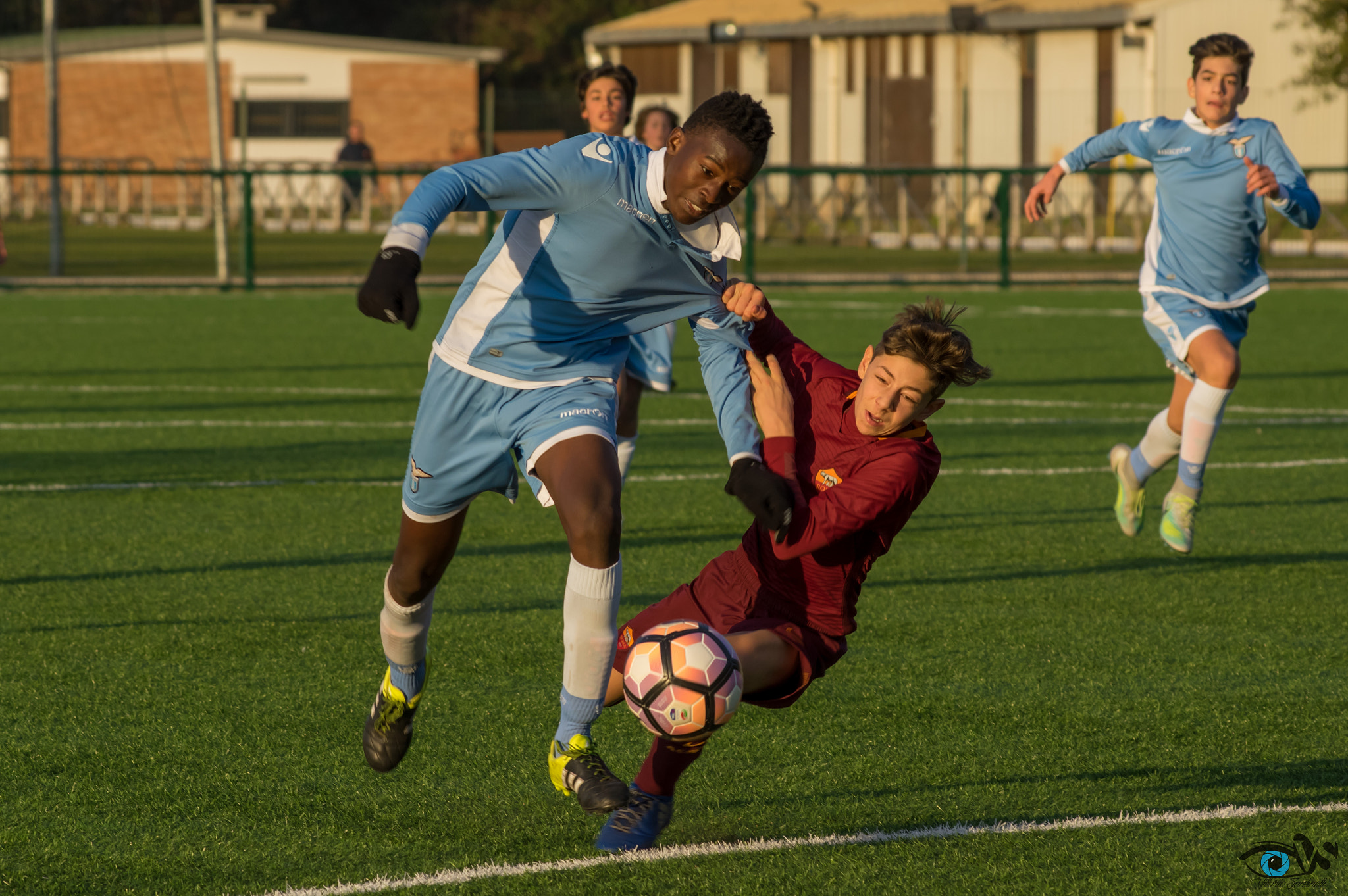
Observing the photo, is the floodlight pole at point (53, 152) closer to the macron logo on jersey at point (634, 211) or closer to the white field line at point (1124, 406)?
the white field line at point (1124, 406)

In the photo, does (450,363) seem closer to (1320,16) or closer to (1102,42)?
(1320,16)

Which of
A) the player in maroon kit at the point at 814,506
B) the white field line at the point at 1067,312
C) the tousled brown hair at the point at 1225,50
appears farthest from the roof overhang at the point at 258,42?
the player in maroon kit at the point at 814,506

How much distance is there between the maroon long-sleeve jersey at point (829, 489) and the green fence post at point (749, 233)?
16.8m

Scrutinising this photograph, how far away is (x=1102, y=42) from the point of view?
106 feet

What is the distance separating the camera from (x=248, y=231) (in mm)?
21906

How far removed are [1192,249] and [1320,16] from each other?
23.0m

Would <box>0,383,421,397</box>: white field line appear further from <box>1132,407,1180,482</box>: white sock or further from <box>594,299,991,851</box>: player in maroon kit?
<box>594,299,991,851</box>: player in maroon kit

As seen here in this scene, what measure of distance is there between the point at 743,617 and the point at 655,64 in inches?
1415

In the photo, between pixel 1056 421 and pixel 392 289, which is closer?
pixel 392 289

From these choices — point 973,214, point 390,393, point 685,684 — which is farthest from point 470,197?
point 973,214

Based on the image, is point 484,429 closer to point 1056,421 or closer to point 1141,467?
point 1141,467

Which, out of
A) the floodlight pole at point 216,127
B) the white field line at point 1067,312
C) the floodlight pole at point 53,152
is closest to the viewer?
the white field line at point 1067,312

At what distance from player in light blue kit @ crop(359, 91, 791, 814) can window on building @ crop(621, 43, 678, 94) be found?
34.8m

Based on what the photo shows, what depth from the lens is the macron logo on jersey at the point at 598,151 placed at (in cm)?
432
